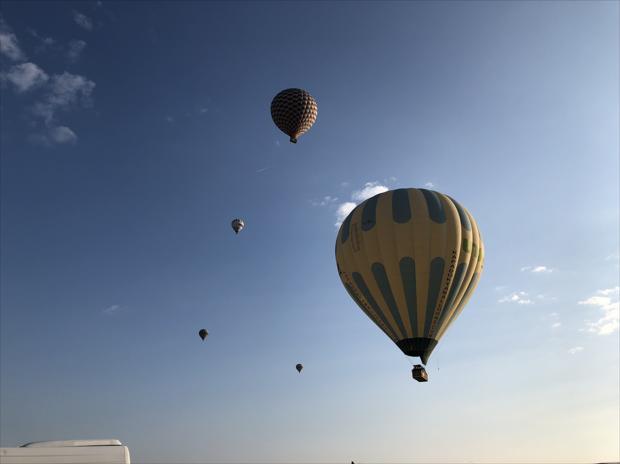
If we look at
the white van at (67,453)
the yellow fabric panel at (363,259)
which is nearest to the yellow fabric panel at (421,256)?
the yellow fabric panel at (363,259)

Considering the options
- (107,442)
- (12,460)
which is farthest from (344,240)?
(12,460)

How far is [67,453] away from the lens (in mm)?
10820

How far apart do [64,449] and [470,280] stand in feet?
76.7

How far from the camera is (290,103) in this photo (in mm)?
33250

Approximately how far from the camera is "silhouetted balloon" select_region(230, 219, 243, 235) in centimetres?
4766

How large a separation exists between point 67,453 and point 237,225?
3742 centimetres

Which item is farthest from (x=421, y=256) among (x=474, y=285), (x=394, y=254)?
(x=474, y=285)

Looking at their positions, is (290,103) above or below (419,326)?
above

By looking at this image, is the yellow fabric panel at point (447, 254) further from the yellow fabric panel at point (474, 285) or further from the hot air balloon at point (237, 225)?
the hot air balloon at point (237, 225)

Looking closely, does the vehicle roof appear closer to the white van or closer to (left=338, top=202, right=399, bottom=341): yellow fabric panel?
the white van

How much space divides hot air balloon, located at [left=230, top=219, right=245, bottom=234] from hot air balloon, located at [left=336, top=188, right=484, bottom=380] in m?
21.4

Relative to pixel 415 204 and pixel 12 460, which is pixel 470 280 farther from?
pixel 12 460

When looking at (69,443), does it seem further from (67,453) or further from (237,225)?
(237,225)

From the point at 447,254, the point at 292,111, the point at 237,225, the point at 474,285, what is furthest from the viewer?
the point at 237,225
